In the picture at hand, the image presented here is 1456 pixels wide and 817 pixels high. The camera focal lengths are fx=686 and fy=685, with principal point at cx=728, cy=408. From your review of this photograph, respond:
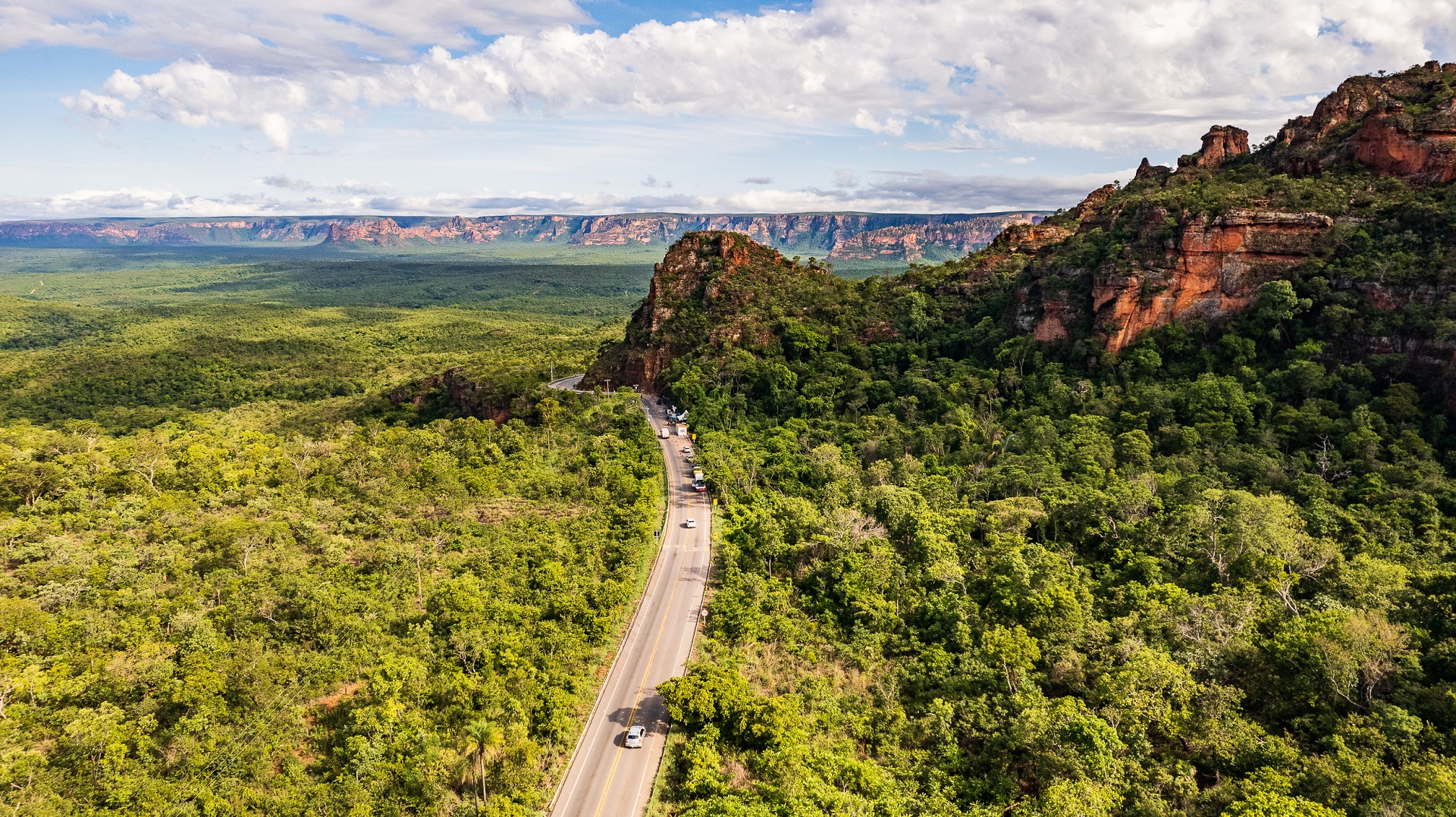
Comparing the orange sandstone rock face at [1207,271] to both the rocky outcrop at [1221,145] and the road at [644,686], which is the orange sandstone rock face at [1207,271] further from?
the road at [644,686]

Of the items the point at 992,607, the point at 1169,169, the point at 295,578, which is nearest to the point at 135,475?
the point at 295,578

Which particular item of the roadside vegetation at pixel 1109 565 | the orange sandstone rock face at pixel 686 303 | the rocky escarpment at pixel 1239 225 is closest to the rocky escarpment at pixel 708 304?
the orange sandstone rock face at pixel 686 303

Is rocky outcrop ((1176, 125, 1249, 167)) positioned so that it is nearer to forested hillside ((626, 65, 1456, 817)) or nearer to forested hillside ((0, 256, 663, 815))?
forested hillside ((626, 65, 1456, 817))

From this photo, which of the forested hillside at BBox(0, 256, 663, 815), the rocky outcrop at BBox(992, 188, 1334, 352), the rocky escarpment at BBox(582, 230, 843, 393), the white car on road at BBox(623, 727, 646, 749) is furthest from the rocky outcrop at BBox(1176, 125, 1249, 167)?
the white car on road at BBox(623, 727, 646, 749)

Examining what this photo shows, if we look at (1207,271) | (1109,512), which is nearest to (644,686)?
(1109,512)

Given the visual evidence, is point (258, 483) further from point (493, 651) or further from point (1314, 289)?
point (1314, 289)

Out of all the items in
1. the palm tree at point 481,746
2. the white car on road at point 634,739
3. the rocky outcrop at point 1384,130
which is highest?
the rocky outcrop at point 1384,130

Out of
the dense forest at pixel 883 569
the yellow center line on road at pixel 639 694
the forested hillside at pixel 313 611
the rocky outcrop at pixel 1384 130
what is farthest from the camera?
the rocky outcrop at pixel 1384 130
